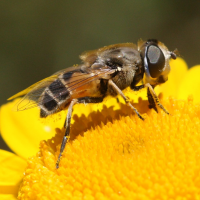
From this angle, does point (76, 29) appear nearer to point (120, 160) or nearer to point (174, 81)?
point (174, 81)

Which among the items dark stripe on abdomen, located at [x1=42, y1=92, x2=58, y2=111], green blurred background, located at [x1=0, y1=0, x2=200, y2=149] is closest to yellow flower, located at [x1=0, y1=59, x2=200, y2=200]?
dark stripe on abdomen, located at [x1=42, y1=92, x2=58, y2=111]

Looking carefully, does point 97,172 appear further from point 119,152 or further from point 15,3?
point 15,3

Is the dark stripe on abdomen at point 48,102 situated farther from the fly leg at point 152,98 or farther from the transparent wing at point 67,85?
the fly leg at point 152,98

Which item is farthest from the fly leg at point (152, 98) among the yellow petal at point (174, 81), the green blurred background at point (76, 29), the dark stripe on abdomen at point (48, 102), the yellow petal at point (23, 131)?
the green blurred background at point (76, 29)

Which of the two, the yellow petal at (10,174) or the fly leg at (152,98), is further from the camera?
the yellow petal at (10,174)

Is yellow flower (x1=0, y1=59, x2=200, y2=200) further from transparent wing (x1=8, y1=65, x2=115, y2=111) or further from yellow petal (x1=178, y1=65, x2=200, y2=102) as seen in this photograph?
yellow petal (x1=178, y1=65, x2=200, y2=102)

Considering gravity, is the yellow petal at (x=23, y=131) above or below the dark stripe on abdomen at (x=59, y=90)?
below

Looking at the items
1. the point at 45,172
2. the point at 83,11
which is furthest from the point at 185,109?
the point at 83,11
